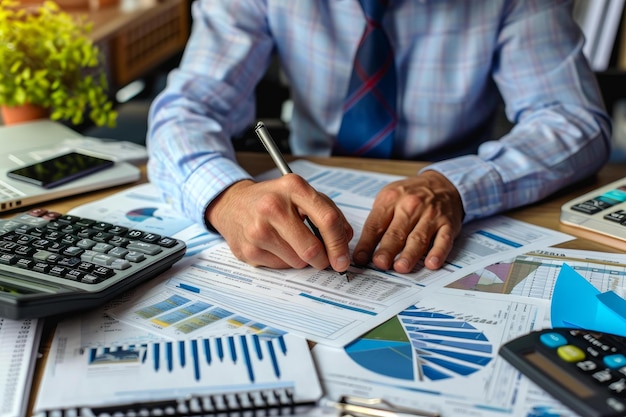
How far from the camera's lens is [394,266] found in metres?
0.79

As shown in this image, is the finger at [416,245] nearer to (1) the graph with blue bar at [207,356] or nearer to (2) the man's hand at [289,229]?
(2) the man's hand at [289,229]

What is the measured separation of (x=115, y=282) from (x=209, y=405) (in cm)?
21

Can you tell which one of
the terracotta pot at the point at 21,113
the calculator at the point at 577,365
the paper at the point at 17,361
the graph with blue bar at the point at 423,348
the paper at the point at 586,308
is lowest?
the terracotta pot at the point at 21,113

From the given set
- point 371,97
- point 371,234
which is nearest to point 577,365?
point 371,234

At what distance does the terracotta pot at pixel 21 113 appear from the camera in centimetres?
119

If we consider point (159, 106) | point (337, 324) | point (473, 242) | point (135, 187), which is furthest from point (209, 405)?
point (159, 106)

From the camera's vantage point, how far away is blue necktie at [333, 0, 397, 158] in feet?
3.83

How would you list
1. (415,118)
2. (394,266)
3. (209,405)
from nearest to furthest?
1. (209,405)
2. (394,266)
3. (415,118)

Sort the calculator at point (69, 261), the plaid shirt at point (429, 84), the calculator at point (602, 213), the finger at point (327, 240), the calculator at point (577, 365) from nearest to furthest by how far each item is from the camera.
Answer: the calculator at point (577, 365), the calculator at point (69, 261), the finger at point (327, 240), the calculator at point (602, 213), the plaid shirt at point (429, 84)

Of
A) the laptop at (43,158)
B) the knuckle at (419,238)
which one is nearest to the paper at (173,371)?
the knuckle at (419,238)

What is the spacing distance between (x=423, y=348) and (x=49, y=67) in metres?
0.83

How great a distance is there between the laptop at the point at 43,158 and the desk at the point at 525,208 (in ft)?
0.05

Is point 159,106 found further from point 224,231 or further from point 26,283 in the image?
point 26,283

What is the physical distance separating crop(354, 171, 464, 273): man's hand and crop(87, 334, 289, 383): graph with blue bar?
0.68 ft
